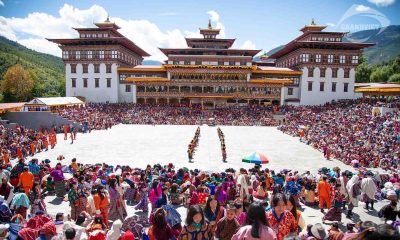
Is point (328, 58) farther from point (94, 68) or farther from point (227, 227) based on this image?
point (227, 227)

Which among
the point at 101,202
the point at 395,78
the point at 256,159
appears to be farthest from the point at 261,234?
the point at 395,78

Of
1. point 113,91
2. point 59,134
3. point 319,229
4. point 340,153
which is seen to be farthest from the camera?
point 113,91

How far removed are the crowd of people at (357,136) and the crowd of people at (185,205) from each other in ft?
22.0

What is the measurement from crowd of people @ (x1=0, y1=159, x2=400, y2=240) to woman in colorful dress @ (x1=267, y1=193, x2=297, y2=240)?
0.02m

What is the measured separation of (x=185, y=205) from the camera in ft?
37.0

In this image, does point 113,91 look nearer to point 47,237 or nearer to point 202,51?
point 202,51

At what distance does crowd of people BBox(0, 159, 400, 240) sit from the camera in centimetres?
506

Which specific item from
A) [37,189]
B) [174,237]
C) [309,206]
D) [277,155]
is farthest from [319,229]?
[277,155]

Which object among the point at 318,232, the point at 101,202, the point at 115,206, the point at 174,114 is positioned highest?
the point at 174,114

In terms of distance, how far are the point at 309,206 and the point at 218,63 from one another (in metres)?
47.6

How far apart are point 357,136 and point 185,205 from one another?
806 inches

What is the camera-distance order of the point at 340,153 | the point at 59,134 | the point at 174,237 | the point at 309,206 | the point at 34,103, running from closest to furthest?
the point at 174,237
the point at 309,206
the point at 340,153
the point at 59,134
the point at 34,103

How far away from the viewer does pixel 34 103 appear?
36844mm

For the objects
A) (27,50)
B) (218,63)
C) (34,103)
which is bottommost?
(34,103)
